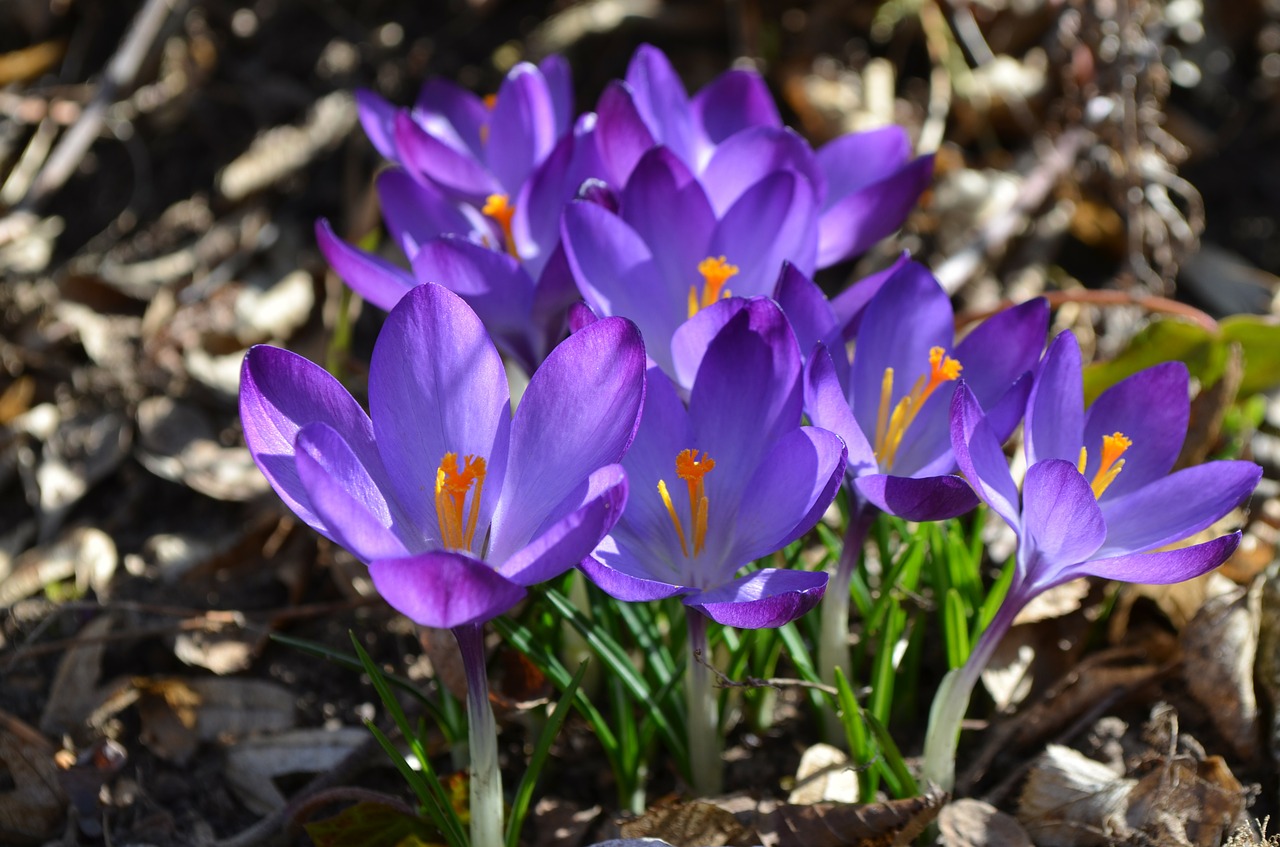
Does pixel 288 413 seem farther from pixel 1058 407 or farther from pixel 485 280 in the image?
pixel 1058 407

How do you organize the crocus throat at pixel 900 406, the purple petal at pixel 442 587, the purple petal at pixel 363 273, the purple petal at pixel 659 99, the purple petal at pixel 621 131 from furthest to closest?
the purple petal at pixel 659 99
the purple petal at pixel 621 131
the purple petal at pixel 363 273
the crocus throat at pixel 900 406
the purple petal at pixel 442 587

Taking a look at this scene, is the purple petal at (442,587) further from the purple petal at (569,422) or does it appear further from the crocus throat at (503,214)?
the crocus throat at (503,214)

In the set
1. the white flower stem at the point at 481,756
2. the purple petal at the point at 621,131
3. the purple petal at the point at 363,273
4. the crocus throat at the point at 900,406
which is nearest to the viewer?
the white flower stem at the point at 481,756

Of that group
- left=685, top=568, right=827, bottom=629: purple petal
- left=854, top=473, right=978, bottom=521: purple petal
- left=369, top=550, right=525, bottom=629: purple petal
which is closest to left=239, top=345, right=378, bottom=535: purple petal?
left=369, top=550, right=525, bottom=629: purple petal

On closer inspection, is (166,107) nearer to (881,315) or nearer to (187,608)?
(187,608)

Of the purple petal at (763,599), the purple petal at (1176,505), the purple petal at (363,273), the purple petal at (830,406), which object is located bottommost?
the purple petal at (1176,505)

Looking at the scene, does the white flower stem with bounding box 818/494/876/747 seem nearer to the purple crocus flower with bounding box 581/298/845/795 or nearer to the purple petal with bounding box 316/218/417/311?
the purple crocus flower with bounding box 581/298/845/795

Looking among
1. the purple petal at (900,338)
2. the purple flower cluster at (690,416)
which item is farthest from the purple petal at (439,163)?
the purple petal at (900,338)
